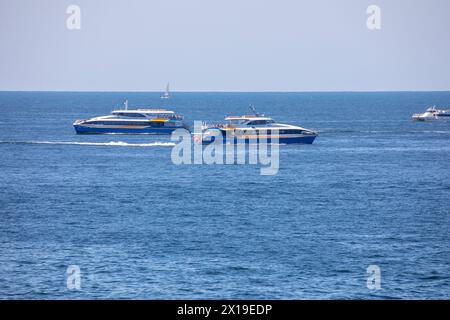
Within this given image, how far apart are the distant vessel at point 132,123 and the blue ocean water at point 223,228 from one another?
4368 centimetres

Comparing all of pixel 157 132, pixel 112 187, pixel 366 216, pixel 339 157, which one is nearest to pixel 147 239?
pixel 366 216

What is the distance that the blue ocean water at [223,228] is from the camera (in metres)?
52.6

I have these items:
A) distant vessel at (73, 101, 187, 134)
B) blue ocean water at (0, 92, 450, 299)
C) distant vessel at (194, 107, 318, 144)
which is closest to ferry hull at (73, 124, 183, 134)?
distant vessel at (73, 101, 187, 134)

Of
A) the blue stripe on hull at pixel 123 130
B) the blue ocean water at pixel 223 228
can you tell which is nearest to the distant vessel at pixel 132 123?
the blue stripe on hull at pixel 123 130

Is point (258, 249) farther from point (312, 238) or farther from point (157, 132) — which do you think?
point (157, 132)

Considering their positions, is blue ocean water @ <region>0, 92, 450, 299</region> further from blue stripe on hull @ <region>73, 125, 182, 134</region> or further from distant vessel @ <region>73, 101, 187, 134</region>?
distant vessel @ <region>73, 101, 187, 134</region>

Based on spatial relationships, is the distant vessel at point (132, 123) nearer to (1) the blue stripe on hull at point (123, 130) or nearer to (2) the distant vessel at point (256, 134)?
(1) the blue stripe on hull at point (123, 130)

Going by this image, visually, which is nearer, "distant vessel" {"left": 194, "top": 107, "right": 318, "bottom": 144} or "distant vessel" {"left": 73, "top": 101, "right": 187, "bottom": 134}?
"distant vessel" {"left": 194, "top": 107, "right": 318, "bottom": 144}

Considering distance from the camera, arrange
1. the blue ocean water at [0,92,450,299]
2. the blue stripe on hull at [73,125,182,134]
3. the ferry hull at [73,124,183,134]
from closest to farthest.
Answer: the blue ocean water at [0,92,450,299], the ferry hull at [73,124,183,134], the blue stripe on hull at [73,125,182,134]

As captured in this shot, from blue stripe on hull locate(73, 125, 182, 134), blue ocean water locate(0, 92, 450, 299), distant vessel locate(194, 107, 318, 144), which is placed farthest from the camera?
blue stripe on hull locate(73, 125, 182, 134)

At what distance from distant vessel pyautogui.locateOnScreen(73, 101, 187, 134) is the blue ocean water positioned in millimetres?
43681

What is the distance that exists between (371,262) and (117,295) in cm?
1961

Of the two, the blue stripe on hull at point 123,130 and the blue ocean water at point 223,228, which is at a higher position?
the blue stripe on hull at point 123,130

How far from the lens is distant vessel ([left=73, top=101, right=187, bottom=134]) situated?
574 ft
